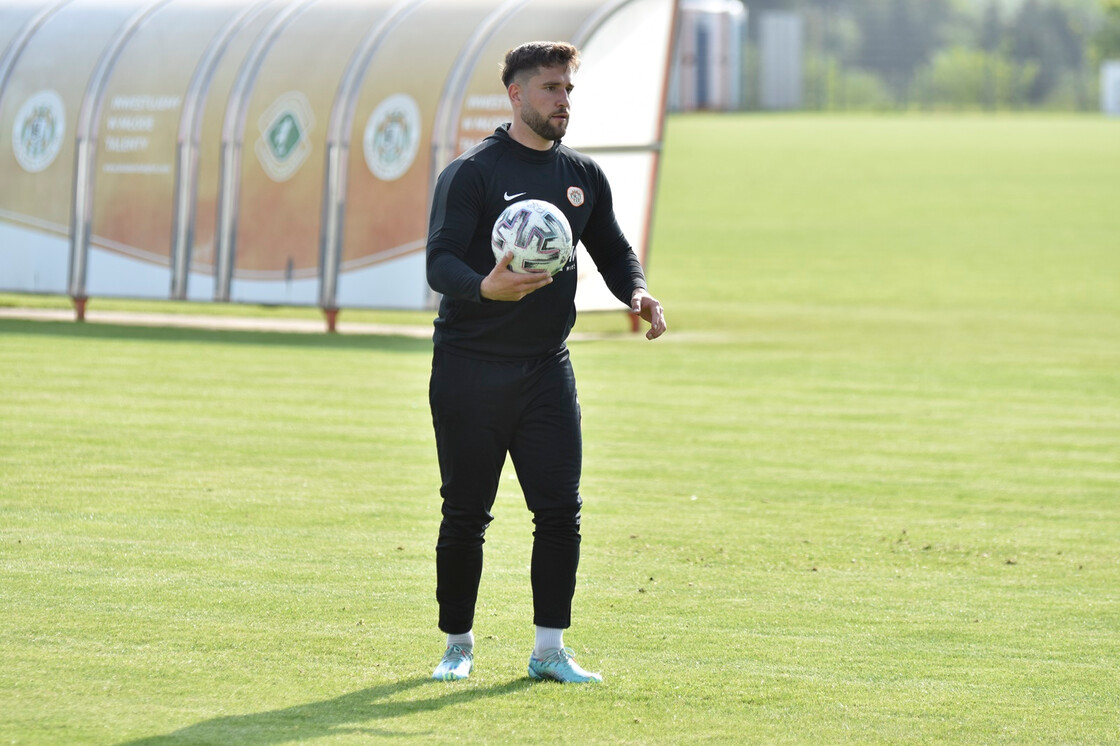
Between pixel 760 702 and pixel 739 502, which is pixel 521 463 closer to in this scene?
pixel 760 702

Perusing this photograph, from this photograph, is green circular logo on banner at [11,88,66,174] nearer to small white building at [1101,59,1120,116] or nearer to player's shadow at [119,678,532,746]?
player's shadow at [119,678,532,746]

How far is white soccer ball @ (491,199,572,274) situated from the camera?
5.93 metres

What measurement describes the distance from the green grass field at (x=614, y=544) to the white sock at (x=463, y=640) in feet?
0.37

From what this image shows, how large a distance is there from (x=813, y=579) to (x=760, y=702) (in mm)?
2236

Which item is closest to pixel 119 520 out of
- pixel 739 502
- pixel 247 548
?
pixel 247 548

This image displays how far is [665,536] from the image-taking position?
9.34 meters

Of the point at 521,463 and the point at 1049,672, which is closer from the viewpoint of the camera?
the point at 521,463

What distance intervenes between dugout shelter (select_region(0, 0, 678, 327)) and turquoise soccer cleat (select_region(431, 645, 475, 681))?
14.0 m

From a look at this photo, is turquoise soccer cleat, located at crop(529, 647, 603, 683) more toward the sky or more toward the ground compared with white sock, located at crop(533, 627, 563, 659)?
more toward the ground

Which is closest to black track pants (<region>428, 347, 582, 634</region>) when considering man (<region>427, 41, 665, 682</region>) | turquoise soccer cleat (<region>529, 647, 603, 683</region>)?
man (<region>427, 41, 665, 682</region>)

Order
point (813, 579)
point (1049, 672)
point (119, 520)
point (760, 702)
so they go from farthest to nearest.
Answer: point (119, 520) → point (813, 579) → point (1049, 672) → point (760, 702)

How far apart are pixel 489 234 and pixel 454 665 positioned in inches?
61.4

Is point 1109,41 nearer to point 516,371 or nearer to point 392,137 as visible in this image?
point 392,137

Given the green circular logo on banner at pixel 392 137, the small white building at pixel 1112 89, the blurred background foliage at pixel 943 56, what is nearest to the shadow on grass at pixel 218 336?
the green circular logo on banner at pixel 392 137
